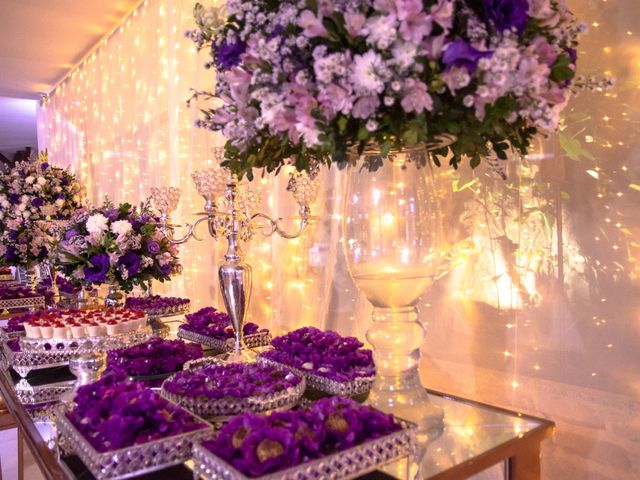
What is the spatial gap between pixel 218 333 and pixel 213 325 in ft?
0.29

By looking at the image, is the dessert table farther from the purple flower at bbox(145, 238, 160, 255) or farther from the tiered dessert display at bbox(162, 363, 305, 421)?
the purple flower at bbox(145, 238, 160, 255)

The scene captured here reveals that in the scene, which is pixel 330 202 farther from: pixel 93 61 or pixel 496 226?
pixel 93 61

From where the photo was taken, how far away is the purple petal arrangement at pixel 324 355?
1.40 metres

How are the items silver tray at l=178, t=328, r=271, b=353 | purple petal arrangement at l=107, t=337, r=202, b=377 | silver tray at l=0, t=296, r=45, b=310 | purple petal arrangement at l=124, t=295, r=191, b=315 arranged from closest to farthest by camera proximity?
1. purple petal arrangement at l=107, t=337, r=202, b=377
2. silver tray at l=178, t=328, r=271, b=353
3. purple petal arrangement at l=124, t=295, r=191, b=315
4. silver tray at l=0, t=296, r=45, b=310

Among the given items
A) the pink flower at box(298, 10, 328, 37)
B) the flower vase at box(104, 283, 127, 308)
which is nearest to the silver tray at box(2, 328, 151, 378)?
the flower vase at box(104, 283, 127, 308)

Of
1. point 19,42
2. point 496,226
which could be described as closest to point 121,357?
point 496,226

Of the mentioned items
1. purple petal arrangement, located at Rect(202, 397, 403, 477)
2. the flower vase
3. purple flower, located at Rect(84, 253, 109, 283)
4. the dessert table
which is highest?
purple flower, located at Rect(84, 253, 109, 283)

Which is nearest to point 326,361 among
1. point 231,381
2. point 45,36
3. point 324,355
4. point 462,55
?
point 324,355

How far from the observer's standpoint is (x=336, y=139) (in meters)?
1.03

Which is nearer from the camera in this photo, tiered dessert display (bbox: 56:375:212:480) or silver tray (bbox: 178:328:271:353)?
tiered dessert display (bbox: 56:375:212:480)

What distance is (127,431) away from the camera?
917 mm

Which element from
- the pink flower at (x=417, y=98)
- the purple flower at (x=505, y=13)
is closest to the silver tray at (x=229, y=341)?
the pink flower at (x=417, y=98)

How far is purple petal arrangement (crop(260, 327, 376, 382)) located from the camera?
1.40 meters

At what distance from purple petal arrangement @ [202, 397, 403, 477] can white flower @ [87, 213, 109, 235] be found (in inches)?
56.8
